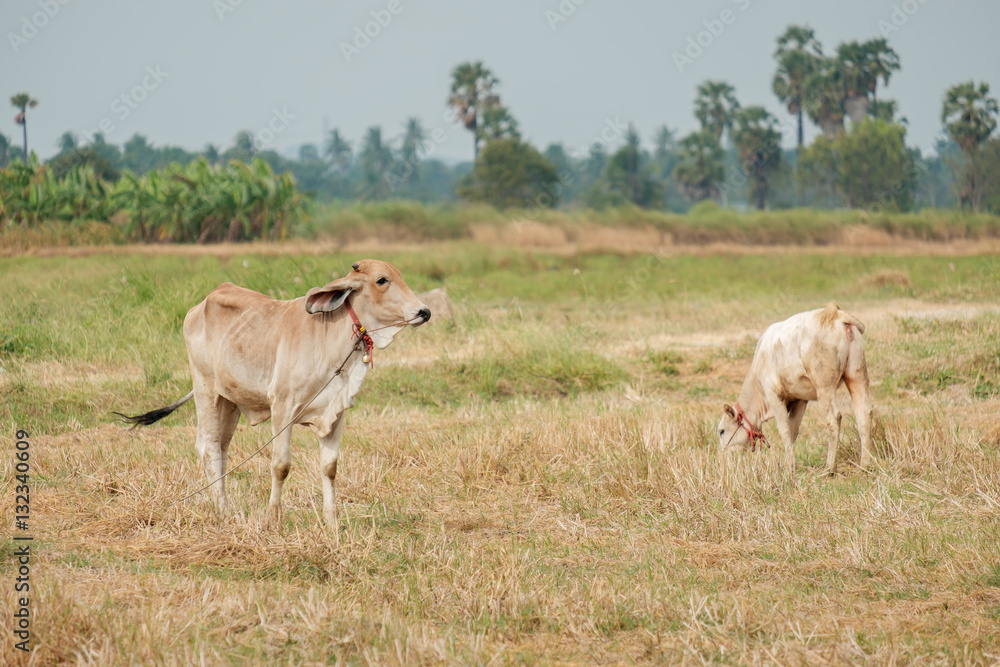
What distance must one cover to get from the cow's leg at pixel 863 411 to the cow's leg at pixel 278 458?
12.0 feet

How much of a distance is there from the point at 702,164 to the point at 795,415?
147 feet

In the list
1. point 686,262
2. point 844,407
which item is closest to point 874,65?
point 686,262

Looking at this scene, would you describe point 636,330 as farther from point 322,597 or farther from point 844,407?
point 322,597

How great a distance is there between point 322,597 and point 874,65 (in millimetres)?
48599

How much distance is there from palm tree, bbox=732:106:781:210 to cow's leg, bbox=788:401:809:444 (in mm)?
40521

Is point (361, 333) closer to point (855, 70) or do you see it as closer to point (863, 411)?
point (863, 411)

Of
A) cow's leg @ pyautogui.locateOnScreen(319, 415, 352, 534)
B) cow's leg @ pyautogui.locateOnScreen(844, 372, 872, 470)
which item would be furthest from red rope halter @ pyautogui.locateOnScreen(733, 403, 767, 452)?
cow's leg @ pyautogui.locateOnScreen(319, 415, 352, 534)

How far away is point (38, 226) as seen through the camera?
2148cm

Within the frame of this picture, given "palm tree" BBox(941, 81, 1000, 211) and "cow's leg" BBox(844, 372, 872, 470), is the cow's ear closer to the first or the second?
"cow's leg" BBox(844, 372, 872, 470)

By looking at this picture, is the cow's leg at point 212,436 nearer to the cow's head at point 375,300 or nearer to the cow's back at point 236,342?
the cow's back at point 236,342

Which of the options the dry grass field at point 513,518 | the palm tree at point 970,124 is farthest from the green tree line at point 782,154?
the dry grass field at point 513,518

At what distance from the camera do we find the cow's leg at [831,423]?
21.0ft

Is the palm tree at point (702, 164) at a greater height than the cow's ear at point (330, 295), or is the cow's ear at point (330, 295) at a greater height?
the palm tree at point (702, 164)

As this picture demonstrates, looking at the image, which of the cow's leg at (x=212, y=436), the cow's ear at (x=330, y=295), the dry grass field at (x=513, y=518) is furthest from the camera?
the cow's leg at (x=212, y=436)
